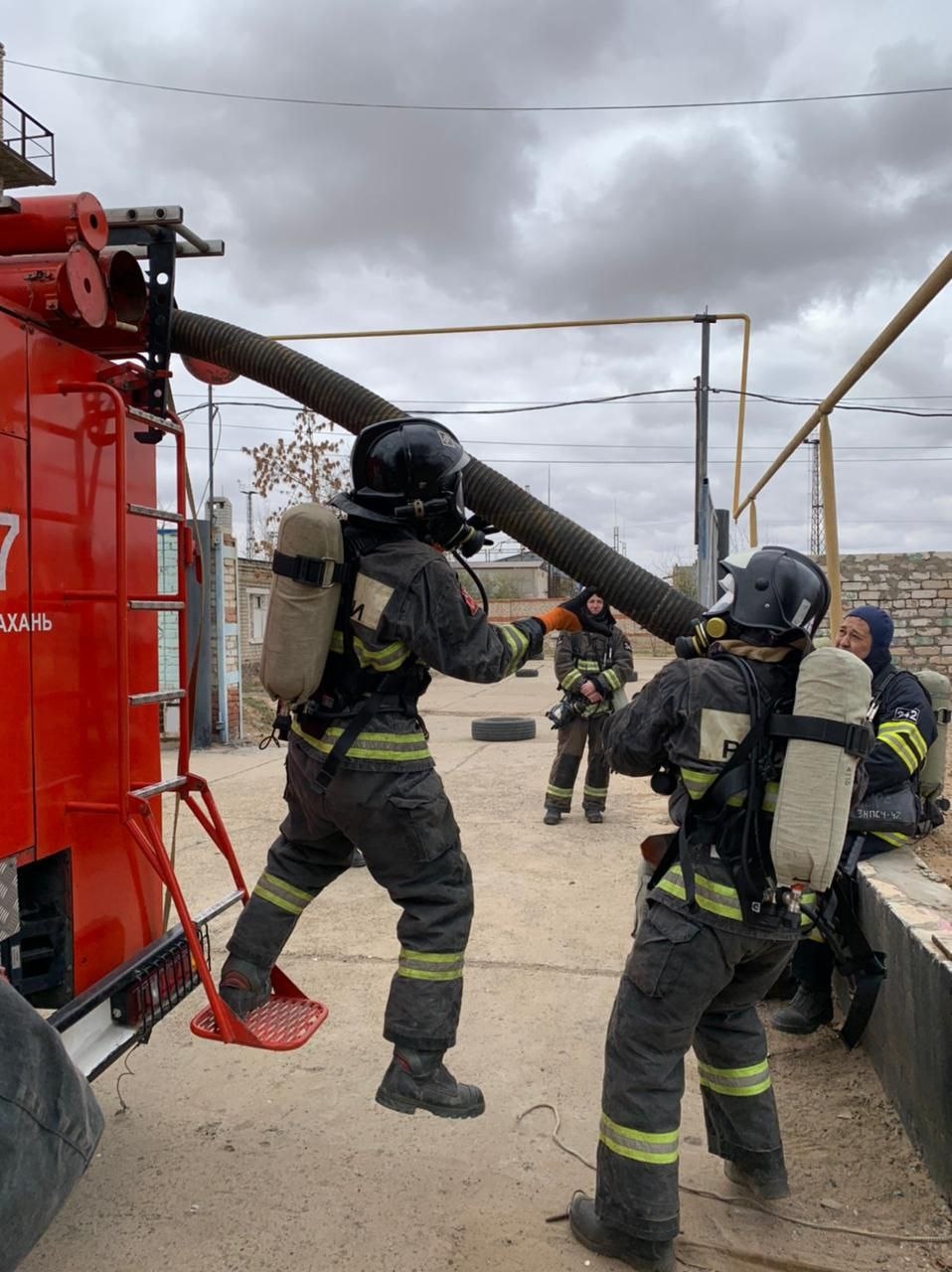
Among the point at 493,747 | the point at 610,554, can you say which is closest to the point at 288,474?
the point at 493,747

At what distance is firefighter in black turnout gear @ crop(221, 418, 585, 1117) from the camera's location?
8.72 ft

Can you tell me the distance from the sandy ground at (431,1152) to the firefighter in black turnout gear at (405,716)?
36 cm

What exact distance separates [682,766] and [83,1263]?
6.58 feet

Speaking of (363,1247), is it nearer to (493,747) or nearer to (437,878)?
(437,878)

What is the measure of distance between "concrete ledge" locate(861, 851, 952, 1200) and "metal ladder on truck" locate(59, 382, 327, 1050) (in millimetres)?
1769

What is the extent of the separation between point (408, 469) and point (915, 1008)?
7.29ft

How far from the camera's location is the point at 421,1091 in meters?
2.64

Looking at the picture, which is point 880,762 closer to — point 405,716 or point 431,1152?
point 405,716

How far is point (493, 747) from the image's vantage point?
11.4 metres

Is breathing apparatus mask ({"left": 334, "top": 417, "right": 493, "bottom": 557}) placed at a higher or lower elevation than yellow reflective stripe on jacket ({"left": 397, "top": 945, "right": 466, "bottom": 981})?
higher

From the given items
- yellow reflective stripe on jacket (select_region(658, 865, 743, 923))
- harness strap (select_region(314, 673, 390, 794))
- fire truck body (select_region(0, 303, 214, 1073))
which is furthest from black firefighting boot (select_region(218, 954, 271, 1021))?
yellow reflective stripe on jacket (select_region(658, 865, 743, 923))

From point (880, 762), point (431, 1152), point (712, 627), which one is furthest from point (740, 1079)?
point (880, 762)

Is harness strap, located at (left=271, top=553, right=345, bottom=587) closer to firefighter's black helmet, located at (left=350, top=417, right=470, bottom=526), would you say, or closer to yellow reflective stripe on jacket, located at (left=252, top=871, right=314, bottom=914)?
firefighter's black helmet, located at (left=350, top=417, right=470, bottom=526)

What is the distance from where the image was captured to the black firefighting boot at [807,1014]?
3.82m
